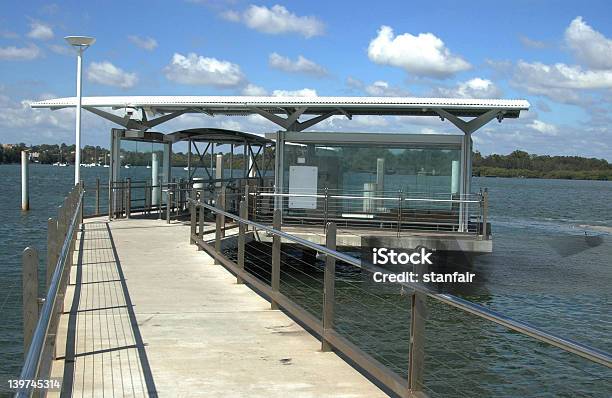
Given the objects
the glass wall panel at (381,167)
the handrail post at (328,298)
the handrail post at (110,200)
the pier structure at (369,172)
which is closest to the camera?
the handrail post at (328,298)

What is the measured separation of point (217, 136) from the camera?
2438cm

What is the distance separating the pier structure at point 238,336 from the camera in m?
4.76

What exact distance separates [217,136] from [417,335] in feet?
66.4

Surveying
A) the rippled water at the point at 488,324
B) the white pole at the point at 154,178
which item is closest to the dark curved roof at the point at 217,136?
the white pole at the point at 154,178

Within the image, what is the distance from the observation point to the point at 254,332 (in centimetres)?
718

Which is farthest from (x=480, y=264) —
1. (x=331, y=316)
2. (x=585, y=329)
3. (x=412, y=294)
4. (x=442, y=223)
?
(x=412, y=294)

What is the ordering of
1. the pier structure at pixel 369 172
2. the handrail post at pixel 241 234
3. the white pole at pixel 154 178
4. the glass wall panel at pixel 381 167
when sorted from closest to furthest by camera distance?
the handrail post at pixel 241 234 < the pier structure at pixel 369 172 < the glass wall panel at pixel 381 167 < the white pole at pixel 154 178

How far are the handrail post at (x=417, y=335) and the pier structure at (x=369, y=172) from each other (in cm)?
1202

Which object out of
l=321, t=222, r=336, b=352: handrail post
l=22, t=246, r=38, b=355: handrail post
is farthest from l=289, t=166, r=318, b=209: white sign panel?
l=22, t=246, r=38, b=355: handrail post

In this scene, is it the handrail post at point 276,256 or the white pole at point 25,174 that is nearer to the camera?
the handrail post at point 276,256

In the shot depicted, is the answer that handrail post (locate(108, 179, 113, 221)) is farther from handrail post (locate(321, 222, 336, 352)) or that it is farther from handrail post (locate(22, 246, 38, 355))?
handrail post (locate(22, 246, 38, 355))

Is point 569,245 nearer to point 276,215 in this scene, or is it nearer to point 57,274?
point 276,215

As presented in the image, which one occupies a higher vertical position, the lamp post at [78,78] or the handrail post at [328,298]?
the lamp post at [78,78]

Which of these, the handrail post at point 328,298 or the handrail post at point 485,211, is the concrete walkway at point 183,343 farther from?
the handrail post at point 485,211
